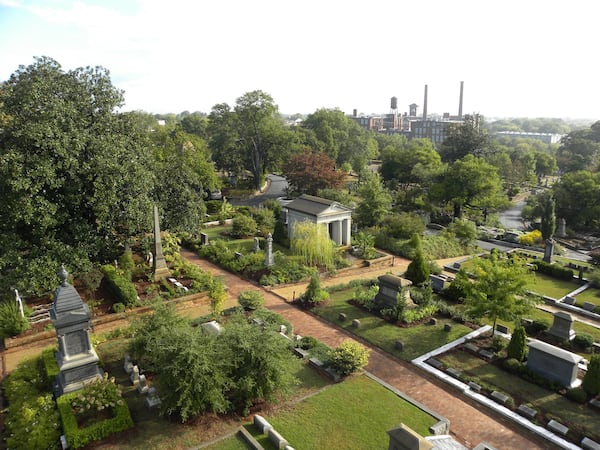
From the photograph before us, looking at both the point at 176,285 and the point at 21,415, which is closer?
the point at 21,415

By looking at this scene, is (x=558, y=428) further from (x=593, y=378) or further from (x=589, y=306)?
(x=589, y=306)

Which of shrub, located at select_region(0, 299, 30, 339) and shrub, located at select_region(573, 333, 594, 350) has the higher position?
Answer: shrub, located at select_region(0, 299, 30, 339)

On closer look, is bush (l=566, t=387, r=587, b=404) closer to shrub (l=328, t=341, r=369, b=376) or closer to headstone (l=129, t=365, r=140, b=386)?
shrub (l=328, t=341, r=369, b=376)

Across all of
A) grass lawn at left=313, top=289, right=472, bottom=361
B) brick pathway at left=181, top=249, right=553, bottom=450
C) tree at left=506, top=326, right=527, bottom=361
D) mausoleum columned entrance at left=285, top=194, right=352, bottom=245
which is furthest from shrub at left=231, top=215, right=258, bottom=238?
tree at left=506, top=326, right=527, bottom=361

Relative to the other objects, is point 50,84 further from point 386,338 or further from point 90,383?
point 386,338

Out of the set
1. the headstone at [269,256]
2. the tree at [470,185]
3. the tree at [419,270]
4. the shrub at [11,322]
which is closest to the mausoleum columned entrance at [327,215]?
the headstone at [269,256]

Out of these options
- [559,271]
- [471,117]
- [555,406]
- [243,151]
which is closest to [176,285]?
[555,406]
